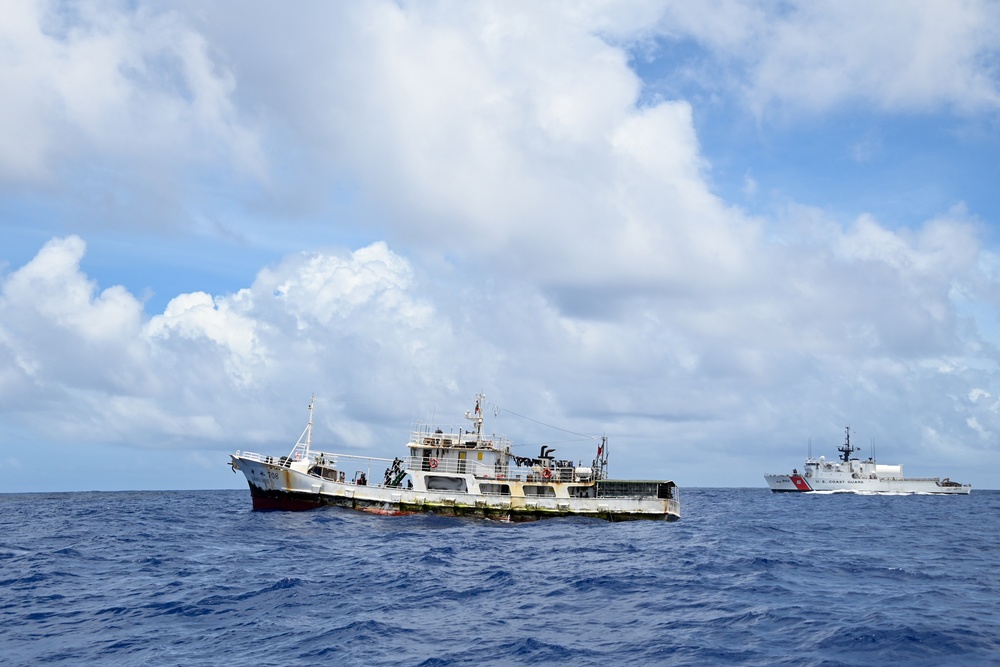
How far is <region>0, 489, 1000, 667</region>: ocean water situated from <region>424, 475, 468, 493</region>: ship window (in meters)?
8.61

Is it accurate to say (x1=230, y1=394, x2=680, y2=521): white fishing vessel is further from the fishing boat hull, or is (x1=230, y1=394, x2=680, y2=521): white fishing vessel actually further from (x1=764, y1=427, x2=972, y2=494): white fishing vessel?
(x1=764, y1=427, x2=972, y2=494): white fishing vessel

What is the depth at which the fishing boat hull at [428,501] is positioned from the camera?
5238cm

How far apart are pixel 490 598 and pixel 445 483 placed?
29.0 meters

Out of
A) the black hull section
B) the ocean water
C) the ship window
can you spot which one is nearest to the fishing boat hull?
the black hull section

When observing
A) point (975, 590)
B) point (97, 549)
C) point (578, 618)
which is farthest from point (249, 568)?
point (975, 590)

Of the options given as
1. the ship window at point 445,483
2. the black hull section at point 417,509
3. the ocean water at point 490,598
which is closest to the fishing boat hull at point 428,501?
the black hull section at point 417,509

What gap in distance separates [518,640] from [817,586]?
43.0 ft

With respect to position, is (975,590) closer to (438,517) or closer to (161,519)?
(438,517)

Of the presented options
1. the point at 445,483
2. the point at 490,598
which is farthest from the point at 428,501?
the point at 490,598

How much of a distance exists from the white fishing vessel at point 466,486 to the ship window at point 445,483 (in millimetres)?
71

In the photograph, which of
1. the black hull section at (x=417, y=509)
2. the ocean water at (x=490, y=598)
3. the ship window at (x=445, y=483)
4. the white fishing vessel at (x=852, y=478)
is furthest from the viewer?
the white fishing vessel at (x=852, y=478)

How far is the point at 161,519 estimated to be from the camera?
57.7 m

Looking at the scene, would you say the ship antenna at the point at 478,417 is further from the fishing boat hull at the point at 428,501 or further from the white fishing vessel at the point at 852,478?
the white fishing vessel at the point at 852,478

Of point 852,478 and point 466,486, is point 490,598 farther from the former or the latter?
point 852,478
